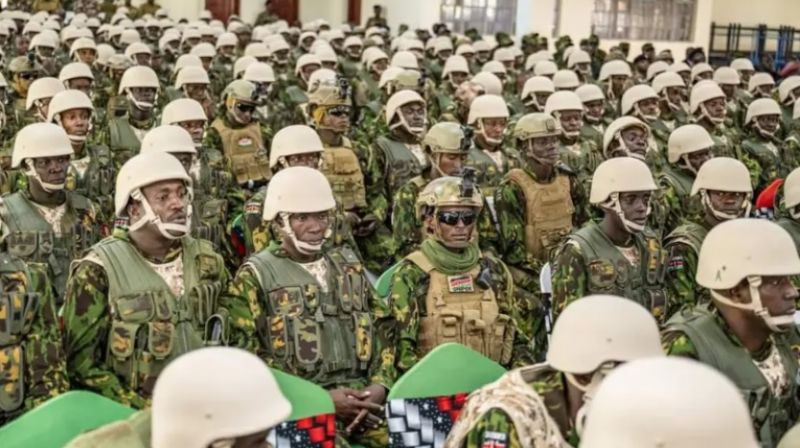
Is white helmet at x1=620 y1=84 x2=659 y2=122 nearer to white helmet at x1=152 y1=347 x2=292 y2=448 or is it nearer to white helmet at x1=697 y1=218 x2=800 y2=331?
white helmet at x1=697 y1=218 x2=800 y2=331

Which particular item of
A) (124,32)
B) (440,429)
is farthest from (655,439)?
(124,32)

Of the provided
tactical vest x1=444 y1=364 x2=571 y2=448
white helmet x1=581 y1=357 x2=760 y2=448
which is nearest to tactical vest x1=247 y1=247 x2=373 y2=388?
tactical vest x1=444 y1=364 x2=571 y2=448

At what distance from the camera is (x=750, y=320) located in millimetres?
3900

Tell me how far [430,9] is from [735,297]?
19.5m

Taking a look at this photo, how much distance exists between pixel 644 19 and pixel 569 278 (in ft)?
65.2

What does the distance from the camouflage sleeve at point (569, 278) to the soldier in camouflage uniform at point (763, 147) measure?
5.20m

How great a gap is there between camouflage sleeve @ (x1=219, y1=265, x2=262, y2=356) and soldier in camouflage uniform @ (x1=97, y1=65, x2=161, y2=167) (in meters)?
3.95

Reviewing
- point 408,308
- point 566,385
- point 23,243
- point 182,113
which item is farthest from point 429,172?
point 566,385

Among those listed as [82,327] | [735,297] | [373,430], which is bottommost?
[373,430]

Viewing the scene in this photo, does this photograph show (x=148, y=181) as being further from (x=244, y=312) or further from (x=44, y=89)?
(x=44, y=89)

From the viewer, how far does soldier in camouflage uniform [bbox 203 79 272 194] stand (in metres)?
8.91

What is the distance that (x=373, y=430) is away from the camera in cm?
450

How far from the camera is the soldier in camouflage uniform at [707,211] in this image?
5680mm

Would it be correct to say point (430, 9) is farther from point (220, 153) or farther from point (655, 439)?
point (655, 439)
